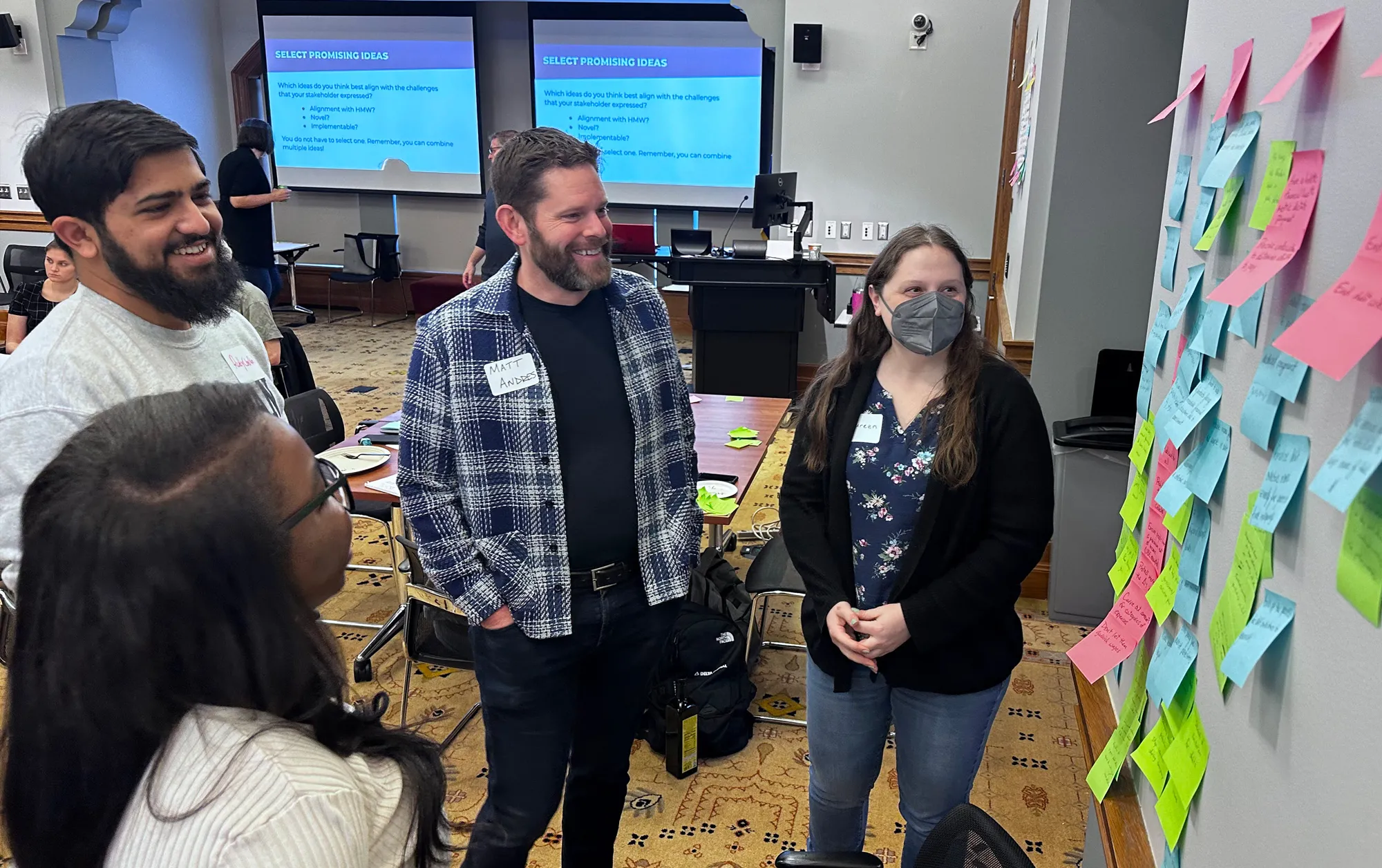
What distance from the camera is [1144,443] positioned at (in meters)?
1.45

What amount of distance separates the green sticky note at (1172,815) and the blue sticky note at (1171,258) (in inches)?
26.9

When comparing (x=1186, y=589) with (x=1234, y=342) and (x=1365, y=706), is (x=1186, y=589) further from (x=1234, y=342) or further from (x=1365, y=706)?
(x=1365, y=706)

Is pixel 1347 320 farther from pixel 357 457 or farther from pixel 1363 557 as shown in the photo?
pixel 357 457

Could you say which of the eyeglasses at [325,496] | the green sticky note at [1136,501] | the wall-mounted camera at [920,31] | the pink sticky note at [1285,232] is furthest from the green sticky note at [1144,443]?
the wall-mounted camera at [920,31]

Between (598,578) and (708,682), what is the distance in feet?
3.79

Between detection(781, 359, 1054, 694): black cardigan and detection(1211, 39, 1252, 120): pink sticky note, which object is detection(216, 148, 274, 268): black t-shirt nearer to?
detection(781, 359, 1054, 694): black cardigan

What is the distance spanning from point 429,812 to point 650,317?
1192mm

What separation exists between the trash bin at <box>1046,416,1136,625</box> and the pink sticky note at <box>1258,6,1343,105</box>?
2471 millimetres

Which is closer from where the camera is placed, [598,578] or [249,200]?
[598,578]

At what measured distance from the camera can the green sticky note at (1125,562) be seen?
1.50 metres

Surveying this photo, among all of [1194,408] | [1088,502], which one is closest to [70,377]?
[1194,408]

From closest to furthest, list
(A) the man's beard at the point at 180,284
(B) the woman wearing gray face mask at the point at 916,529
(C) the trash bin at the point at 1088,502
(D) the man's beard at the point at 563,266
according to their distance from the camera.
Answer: (A) the man's beard at the point at 180,284
(B) the woman wearing gray face mask at the point at 916,529
(D) the man's beard at the point at 563,266
(C) the trash bin at the point at 1088,502

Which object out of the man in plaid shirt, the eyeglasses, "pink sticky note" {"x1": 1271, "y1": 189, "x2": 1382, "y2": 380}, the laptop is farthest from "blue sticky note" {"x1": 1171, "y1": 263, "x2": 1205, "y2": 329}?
the laptop

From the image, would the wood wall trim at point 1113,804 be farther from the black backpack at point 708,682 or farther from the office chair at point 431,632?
the office chair at point 431,632
